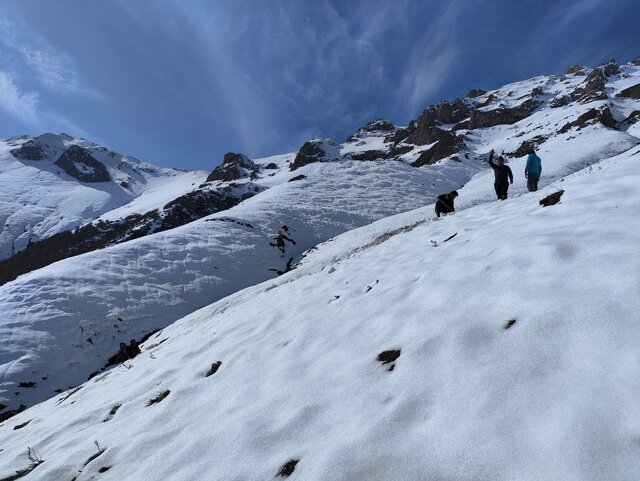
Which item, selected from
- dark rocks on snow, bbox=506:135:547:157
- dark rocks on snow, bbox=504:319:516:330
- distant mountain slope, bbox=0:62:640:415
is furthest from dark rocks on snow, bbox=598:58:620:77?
dark rocks on snow, bbox=504:319:516:330

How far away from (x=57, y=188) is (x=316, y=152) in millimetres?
92063

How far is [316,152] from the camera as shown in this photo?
12688 centimetres

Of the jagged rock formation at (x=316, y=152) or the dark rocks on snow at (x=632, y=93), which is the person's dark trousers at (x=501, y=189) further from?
the jagged rock formation at (x=316, y=152)

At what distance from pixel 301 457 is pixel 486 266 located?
11.7ft

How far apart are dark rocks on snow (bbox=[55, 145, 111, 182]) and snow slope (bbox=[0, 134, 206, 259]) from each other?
2.69 metres

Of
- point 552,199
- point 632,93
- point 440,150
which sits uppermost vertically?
point 440,150

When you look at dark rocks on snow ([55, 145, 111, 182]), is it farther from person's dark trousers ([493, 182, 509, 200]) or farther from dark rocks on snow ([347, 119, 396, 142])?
person's dark trousers ([493, 182, 509, 200])

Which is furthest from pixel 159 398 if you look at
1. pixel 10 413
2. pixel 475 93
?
pixel 475 93

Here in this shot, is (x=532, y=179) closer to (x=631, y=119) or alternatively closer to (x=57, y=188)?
(x=631, y=119)

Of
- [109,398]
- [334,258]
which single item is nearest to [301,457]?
[109,398]

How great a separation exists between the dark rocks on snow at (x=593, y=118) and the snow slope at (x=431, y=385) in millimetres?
72486

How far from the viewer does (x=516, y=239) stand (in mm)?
5898

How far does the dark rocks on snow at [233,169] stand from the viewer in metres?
119

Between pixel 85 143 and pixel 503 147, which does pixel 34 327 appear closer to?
pixel 503 147
